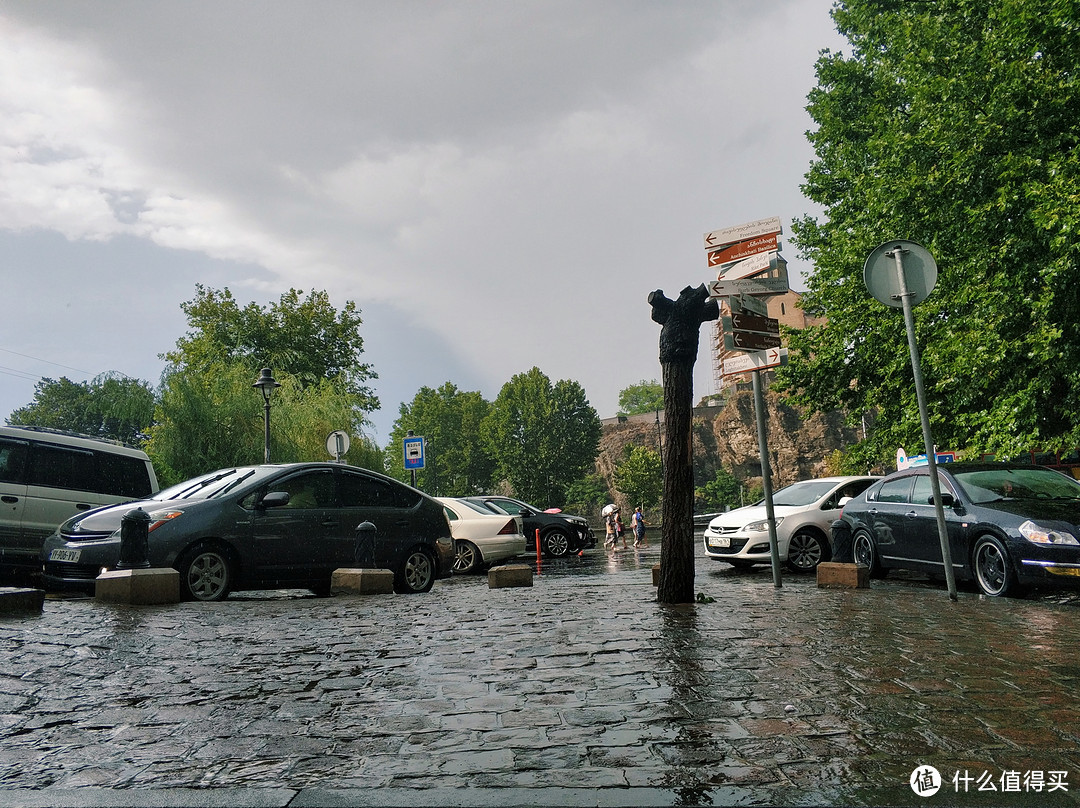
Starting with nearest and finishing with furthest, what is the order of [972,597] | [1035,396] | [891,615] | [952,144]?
1. [891,615]
2. [972,597]
3. [1035,396]
4. [952,144]

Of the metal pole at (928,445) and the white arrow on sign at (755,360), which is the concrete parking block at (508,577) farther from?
the metal pole at (928,445)

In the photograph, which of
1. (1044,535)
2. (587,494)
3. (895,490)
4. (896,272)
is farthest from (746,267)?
(587,494)

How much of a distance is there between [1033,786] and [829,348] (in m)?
19.2

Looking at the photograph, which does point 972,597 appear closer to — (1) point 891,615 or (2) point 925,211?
(1) point 891,615

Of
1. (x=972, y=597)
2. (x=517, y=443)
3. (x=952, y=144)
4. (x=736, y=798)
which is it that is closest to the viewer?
(x=736, y=798)

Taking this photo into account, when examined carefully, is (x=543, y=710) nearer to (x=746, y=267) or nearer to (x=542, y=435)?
(x=746, y=267)

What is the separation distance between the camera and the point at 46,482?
11.8m

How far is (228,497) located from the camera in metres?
9.16

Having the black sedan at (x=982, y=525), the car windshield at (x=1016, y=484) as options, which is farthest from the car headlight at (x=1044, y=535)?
the car windshield at (x=1016, y=484)

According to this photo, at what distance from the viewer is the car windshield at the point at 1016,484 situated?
9.90 m

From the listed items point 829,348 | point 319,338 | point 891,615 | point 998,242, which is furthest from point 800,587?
point 319,338

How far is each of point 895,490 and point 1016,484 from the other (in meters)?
1.63

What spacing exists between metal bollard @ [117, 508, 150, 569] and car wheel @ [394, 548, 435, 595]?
3.22 meters

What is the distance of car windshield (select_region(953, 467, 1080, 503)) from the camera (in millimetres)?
9898
